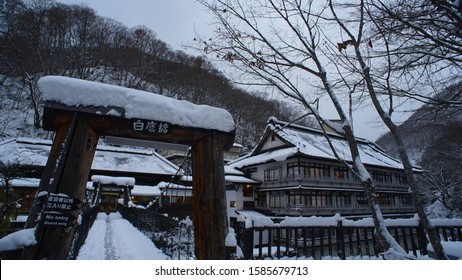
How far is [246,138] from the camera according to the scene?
146 feet

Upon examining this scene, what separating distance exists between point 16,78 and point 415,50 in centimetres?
4632

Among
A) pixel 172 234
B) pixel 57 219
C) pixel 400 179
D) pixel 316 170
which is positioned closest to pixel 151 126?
pixel 57 219

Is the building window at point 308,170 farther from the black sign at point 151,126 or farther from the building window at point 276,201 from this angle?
the black sign at point 151,126

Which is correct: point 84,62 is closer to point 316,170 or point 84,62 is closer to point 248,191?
point 248,191

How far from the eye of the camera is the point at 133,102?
2.91 meters

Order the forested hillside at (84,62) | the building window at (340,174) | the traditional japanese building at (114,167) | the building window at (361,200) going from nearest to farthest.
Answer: the traditional japanese building at (114,167), the building window at (340,174), the building window at (361,200), the forested hillside at (84,62)

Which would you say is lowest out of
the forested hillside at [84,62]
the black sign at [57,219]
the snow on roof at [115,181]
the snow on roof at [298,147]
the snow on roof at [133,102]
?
the black sign at [57,219]

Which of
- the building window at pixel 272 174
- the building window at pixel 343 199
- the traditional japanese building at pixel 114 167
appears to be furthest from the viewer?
the building window at pixel 343 199

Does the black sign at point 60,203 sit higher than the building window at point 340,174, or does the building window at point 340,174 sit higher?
the building window at point 340,174

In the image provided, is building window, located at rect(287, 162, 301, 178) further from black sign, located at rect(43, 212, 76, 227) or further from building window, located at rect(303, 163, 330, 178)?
black sign, located at rect(43, 212, 76, 227)

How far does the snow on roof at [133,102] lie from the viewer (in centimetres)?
255

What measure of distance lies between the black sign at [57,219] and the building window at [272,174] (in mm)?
21721

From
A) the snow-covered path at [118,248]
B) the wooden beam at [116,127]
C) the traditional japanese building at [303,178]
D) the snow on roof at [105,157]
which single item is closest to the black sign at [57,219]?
the wooden beam at [116,127]

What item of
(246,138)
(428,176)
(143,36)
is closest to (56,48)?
(143,36)
